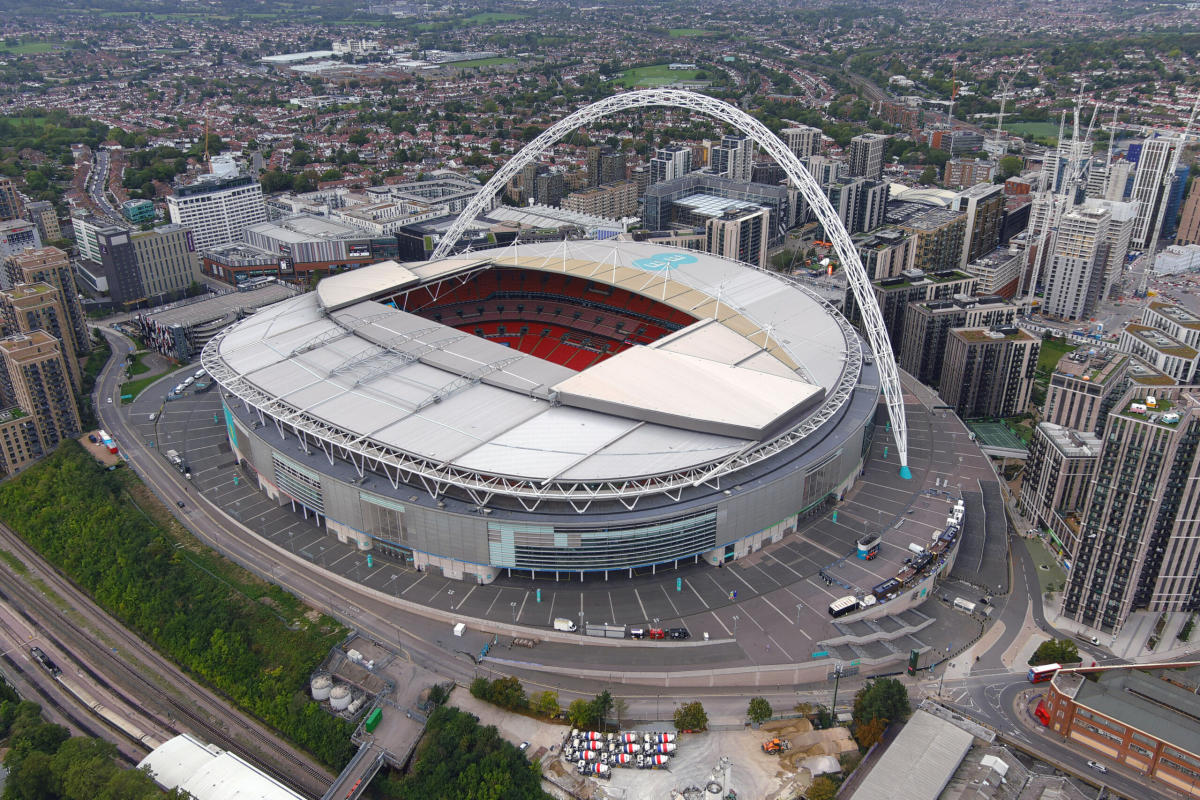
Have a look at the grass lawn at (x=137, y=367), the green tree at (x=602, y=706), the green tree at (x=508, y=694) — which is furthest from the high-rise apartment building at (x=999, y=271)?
the grass lawn at (x=137, y=367)

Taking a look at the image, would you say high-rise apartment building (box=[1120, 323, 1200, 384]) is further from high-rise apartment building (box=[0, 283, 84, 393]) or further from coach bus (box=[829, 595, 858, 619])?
high-rise apartment building (box=[0, 283, 84, 393])

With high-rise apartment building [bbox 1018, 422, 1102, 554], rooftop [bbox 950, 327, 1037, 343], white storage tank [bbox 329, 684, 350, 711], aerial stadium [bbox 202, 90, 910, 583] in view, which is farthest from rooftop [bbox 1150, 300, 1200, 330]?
white storage tank [bbox 329, 684, 350, 711]

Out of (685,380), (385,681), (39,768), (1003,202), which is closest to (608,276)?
(685,380)

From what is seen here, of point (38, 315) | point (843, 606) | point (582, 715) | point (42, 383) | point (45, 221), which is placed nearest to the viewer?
point (582, 715)

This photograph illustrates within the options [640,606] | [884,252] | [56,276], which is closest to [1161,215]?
[884,252]

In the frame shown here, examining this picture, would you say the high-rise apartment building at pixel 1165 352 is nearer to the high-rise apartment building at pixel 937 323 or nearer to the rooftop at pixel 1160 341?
the rooftop at pixel 1160 341

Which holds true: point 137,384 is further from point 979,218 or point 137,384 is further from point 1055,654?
point 979,218
